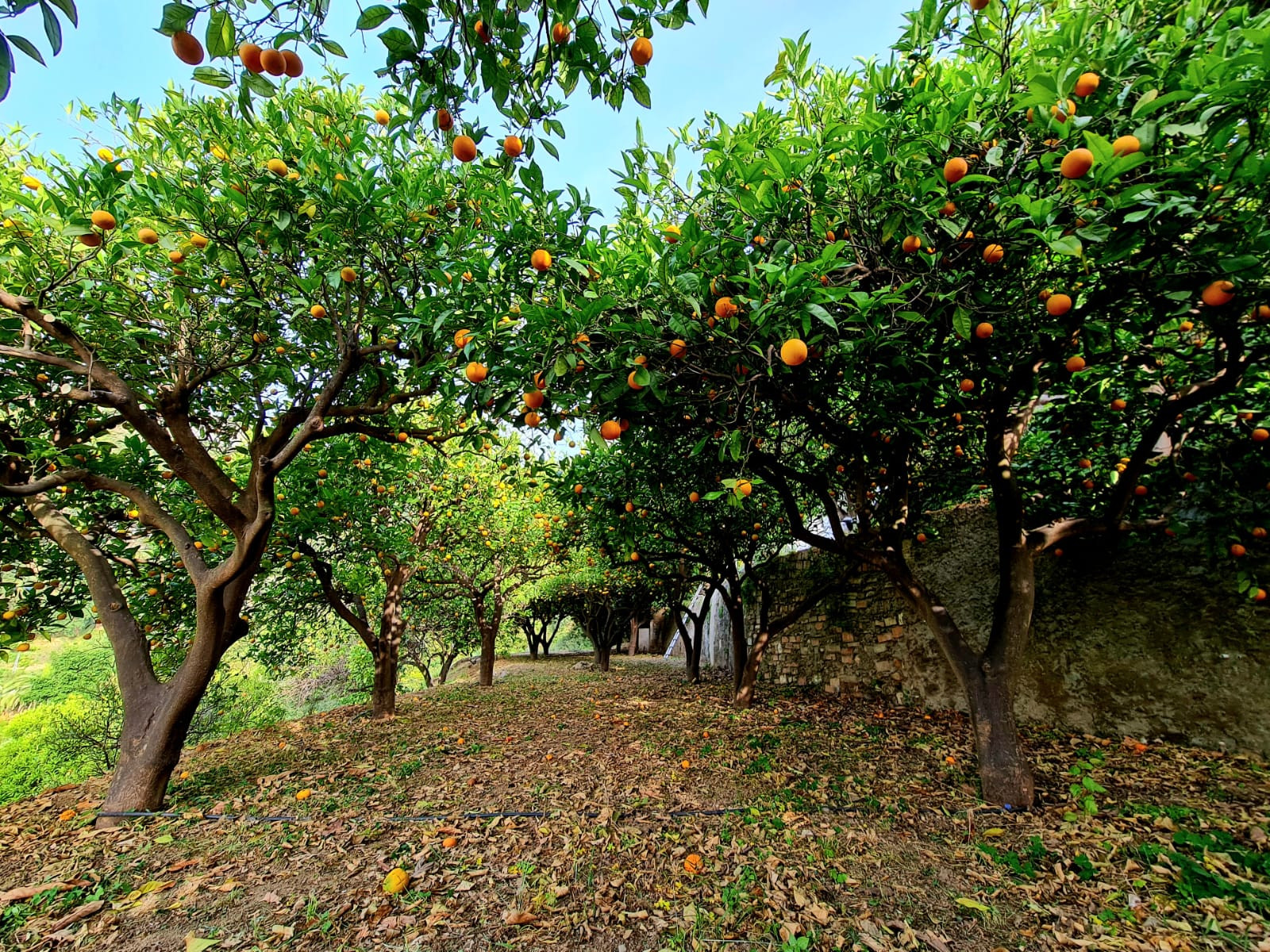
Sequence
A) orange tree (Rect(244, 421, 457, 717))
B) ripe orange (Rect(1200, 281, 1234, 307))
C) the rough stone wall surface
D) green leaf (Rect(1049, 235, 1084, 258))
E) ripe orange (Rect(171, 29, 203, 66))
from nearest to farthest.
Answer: ripe orange (Rect(171, 29, 203, 66)) → green leaf (Rect(1049, 235, 1084, 258)) → ripe orange (Rect(1200, 281, 1234, 307)) → the rough stone wall surface → orange tree (Rect(244, 421, 457, 717))

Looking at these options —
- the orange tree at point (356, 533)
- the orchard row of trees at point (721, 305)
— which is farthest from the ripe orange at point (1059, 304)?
the orange tree at point (356, 533)

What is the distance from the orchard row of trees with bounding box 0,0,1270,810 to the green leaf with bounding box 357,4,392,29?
0.5 inches

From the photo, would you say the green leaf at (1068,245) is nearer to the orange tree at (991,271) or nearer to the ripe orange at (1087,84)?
the orange tree at (991,271)

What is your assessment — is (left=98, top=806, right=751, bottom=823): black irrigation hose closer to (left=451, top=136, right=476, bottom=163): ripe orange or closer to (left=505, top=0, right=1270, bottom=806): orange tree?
(left=505, top=0, right=1270, bottom=806): orange tree

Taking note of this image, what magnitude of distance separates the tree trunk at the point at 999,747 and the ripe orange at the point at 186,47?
4.61 meters

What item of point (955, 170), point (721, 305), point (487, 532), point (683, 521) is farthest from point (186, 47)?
point (487, 532)

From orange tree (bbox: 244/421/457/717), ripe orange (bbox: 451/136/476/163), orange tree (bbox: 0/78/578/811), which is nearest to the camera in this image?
ripe orange (bbox: 451/136/476/163)

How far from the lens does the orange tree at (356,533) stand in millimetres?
4504

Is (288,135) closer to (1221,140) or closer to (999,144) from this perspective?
(999,144)

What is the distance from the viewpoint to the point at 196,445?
3.25m

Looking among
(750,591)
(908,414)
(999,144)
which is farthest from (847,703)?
(999,144)

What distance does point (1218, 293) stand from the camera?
1.78 meters

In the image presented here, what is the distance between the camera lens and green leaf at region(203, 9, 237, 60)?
121 centimetres

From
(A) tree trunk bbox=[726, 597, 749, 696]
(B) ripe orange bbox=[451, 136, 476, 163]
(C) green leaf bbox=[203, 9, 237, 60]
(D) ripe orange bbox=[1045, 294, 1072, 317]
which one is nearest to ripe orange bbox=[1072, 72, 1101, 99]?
(D) ripe orange bbox=[1045, 294, 1072, 317]
